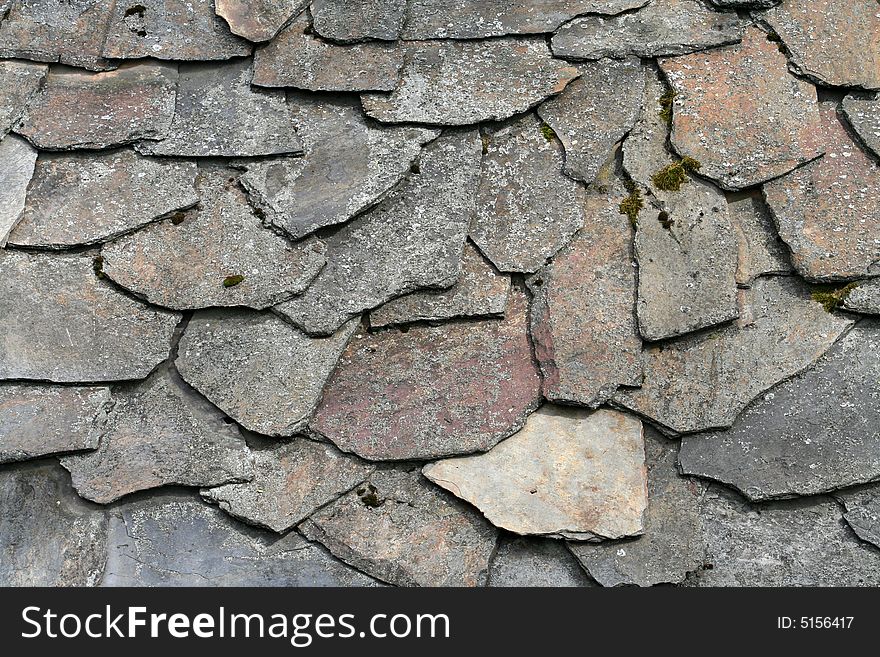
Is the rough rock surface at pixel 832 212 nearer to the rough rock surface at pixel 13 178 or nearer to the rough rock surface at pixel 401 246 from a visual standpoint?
the rough rock surface at pixel 401 246

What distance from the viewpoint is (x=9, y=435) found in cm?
272

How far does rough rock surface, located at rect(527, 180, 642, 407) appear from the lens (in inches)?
110

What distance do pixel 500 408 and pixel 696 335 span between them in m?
0.61

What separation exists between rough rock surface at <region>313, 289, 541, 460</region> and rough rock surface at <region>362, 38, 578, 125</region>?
61 cm

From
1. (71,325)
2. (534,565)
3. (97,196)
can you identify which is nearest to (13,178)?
(97,196)

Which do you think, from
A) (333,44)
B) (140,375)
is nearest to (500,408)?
(140,375)

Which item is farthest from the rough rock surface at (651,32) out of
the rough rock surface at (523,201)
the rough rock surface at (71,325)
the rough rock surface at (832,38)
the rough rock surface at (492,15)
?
the rough rock surface at (71,325)

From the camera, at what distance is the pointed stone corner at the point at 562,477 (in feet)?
8.97

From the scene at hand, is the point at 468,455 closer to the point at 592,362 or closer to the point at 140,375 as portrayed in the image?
the point at 592,362

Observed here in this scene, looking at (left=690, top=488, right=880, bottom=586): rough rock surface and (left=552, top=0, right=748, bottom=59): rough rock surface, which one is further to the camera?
(left=552, top=0, right=748, bottom=59): rough rock surface

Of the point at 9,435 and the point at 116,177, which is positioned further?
the point at 116,177

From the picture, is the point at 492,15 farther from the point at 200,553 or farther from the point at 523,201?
the point at 200,553

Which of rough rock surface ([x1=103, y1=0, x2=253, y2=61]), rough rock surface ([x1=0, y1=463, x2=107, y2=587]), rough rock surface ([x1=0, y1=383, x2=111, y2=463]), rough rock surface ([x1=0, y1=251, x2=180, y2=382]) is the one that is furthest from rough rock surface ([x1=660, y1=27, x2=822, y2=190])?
rough rock surface ([x1=0, y1=463, x2=107, y2=587])

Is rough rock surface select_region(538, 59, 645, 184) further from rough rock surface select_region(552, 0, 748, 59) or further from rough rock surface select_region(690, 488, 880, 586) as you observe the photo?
rough rock surface select_region(690, 488, 880, 586)
